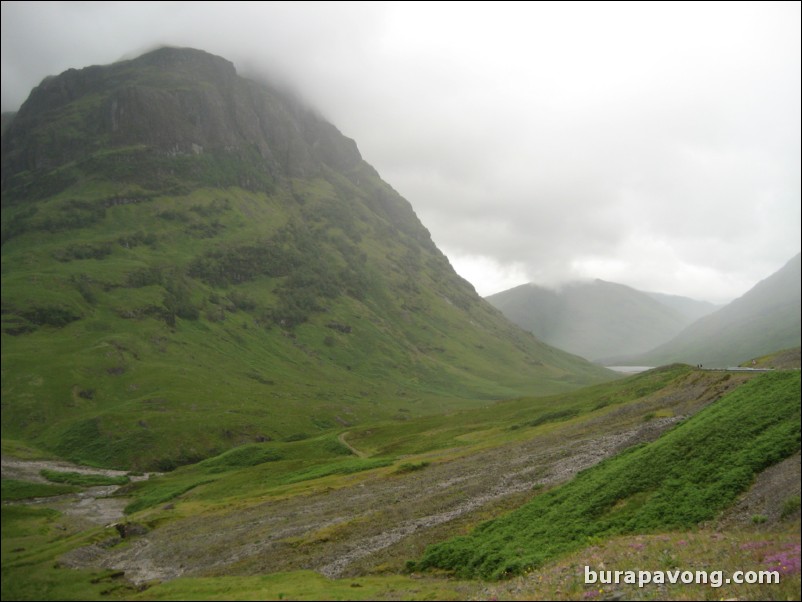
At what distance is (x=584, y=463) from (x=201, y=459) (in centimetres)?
13932

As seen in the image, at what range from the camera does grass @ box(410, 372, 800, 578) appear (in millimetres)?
34531

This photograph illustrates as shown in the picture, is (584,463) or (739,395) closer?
(739,395)

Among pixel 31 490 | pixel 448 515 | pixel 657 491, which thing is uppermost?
pixel 657 491

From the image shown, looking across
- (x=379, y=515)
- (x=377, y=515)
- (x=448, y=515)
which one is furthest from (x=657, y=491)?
(x=377, y=515)

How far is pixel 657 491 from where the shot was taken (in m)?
38.5

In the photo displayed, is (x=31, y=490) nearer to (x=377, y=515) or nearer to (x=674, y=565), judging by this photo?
(x=377, y=515)

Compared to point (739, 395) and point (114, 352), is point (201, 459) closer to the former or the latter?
point (114, 352)

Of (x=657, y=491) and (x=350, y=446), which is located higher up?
(x=657, y=491)

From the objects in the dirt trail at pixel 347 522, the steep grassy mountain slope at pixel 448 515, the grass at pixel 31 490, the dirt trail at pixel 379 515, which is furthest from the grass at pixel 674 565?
the grass at pixel 31 490

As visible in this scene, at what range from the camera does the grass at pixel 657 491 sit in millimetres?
34531

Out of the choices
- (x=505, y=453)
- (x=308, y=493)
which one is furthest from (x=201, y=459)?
(x=505, y=453)

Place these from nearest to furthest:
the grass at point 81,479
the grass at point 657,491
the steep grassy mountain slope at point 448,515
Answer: the steep grassy mountain slope at point 448,515
the grass at point 657,491
the grass at point 81,479

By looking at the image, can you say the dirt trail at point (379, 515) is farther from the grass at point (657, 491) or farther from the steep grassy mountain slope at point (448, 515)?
the grass at point (657, 491)

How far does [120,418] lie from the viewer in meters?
160
